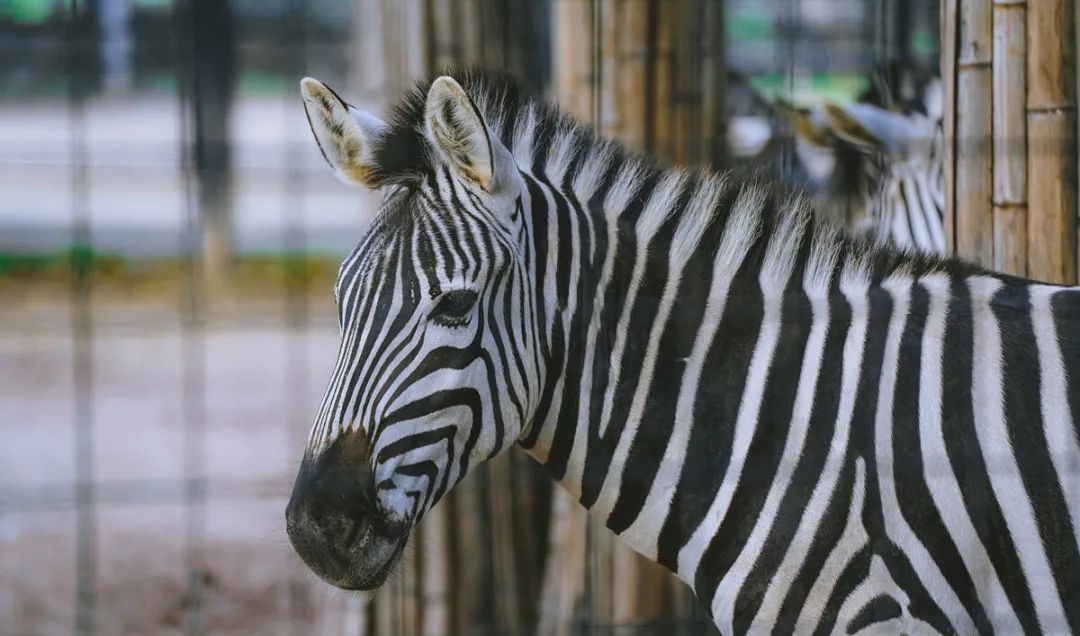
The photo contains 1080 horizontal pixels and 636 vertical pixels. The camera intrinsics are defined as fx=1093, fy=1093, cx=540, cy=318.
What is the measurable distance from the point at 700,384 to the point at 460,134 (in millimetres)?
671

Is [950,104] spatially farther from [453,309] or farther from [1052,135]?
[453,309]

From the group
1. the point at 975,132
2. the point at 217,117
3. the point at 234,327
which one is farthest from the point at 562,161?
the point at 217,117

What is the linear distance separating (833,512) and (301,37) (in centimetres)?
193

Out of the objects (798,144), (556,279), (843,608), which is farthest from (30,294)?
(843,608)

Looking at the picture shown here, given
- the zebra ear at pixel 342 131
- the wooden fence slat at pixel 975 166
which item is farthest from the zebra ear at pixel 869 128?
the zebra ear at pixel 342 131

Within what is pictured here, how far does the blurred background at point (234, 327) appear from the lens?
2600 mm

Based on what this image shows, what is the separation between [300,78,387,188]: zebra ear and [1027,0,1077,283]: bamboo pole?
1668mm

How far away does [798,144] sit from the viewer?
5.80m

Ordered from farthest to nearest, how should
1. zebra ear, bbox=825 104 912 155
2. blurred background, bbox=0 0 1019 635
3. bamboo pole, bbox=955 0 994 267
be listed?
zebra ear, bbox=825 104 912 155 → bamboo pole, bbox=955 0 994 267 → blurred background, bbox=0 0 1019 635

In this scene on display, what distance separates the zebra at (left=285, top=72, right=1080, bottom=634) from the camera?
6.46ft

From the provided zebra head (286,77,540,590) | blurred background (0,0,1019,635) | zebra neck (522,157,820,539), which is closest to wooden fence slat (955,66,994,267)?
blurred background (0,0,1019,635)

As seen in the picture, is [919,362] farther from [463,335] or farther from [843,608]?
[463,335]

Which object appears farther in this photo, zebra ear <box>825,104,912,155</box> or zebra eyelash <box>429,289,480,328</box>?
zebra ear <box>825,104,912,155</box>

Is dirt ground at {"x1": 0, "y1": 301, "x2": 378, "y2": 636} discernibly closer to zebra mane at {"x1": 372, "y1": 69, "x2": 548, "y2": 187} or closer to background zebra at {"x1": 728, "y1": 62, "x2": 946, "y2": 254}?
zebra mane at {"x1": 372, "y1": 69, "x2": 548, "y2": 187}
